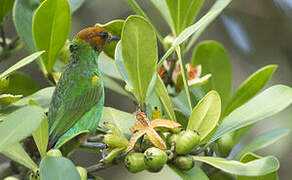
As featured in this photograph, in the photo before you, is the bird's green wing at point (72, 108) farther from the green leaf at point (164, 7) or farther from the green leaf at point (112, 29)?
the green leaf at point (164, 7)

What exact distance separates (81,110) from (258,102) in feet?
2.06

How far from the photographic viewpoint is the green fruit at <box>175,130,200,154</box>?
48.4 inches

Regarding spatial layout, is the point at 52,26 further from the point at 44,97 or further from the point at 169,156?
the point at 169,156

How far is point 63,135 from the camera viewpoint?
1.58m

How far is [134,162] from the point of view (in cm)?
124

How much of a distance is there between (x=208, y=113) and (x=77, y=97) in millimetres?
585

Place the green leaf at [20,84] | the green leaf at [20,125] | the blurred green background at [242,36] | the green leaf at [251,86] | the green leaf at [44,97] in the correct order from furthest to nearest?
1. the blurred green background at [242,36]
2. the green leaf at [20,84]
3. the green leaf at [251,86]
4. the green leaf at [44,97]
5. the green leaf at [20,125]

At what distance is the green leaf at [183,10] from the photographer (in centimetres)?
154

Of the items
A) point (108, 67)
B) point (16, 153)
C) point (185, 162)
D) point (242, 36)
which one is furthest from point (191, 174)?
point (242, 36)

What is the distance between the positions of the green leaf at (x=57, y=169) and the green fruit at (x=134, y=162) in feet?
0.60

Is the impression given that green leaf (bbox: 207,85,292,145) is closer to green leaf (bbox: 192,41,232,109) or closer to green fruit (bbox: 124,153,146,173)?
green fruit (bbox: 124,153,146,173)

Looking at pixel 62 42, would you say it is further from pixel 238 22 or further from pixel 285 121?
pixel 238 22

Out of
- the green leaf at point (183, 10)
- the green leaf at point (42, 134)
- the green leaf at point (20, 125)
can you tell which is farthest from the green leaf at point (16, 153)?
the green leaf at point (183, 10)

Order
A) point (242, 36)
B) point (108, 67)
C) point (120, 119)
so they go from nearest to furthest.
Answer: point (120, 119) < point (108, 67) < point (242, 36)
